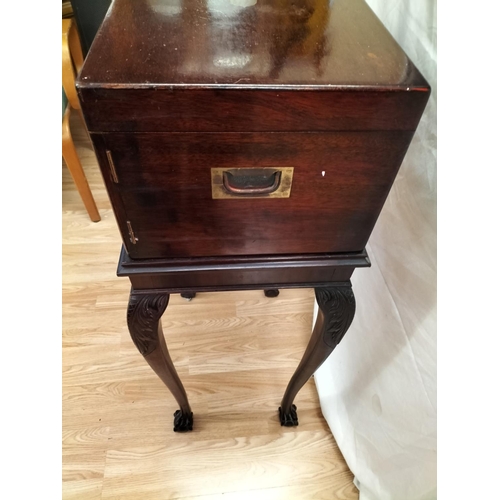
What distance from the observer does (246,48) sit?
0.42m

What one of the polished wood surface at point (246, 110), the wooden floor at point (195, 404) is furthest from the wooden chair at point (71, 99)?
the polished wood surface at point (246, 110)

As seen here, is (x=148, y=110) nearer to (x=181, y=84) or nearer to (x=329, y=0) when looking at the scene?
(x=181, y=84)

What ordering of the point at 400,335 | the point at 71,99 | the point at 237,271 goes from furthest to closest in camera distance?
the point at 71,99 < the point at 400,335 < the point at 237,271

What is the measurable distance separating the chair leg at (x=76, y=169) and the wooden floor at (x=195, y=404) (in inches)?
6.3

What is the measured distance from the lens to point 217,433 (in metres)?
0.93

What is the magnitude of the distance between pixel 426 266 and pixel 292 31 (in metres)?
0.34

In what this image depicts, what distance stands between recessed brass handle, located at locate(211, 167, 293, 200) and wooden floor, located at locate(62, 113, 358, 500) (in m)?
0.66

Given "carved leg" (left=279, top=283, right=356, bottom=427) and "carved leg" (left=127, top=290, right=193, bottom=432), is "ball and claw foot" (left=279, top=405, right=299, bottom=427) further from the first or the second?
"carved leg" (left=127, top=290, right=193, bottom=432)

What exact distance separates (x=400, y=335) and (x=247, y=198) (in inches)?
14.2

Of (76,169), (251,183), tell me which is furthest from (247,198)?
(76,169)

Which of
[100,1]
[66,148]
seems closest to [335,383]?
[66,148]

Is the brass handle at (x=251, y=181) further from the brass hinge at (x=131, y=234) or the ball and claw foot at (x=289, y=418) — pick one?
the ball and claw foot at (x=289, y=418)

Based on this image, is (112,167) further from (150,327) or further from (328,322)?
(328,322)

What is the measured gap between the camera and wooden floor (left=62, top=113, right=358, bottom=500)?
0.86 m
